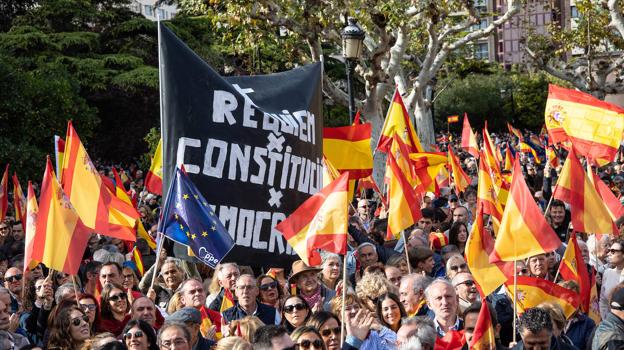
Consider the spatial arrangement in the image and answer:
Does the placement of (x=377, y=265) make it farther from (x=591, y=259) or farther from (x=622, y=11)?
(x=622, y=11)

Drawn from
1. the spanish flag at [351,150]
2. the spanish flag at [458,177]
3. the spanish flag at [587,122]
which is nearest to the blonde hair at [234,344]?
the spanish flag at [351,150]

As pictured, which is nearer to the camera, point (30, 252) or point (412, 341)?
point (412, 341)

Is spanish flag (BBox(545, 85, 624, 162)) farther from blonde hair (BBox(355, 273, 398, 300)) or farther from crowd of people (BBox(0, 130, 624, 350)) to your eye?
blonde hair (BBox(355, 273, 398, 300))

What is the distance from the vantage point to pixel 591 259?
11.2 meters

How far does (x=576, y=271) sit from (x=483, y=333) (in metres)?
2.66

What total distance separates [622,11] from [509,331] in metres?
23.3

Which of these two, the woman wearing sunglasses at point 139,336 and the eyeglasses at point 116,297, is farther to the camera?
the eyeglasses at point 116,297

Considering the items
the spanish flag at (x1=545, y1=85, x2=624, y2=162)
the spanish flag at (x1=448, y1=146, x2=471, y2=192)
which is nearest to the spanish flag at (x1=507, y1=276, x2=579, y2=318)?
the spanish flag at (x1=545, y1=85, x2=624, y2=162)

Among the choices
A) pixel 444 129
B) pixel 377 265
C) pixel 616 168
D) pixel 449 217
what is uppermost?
pixel 377 265

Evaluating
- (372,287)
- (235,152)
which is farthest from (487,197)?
(235,152)

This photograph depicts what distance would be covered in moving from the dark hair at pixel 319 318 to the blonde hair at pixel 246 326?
0.36 metres

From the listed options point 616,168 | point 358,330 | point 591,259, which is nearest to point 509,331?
point 358,330

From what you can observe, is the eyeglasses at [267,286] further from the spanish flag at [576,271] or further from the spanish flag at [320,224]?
the spanish flag at [576,271]

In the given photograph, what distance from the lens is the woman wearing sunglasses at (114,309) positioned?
27.1 feet
